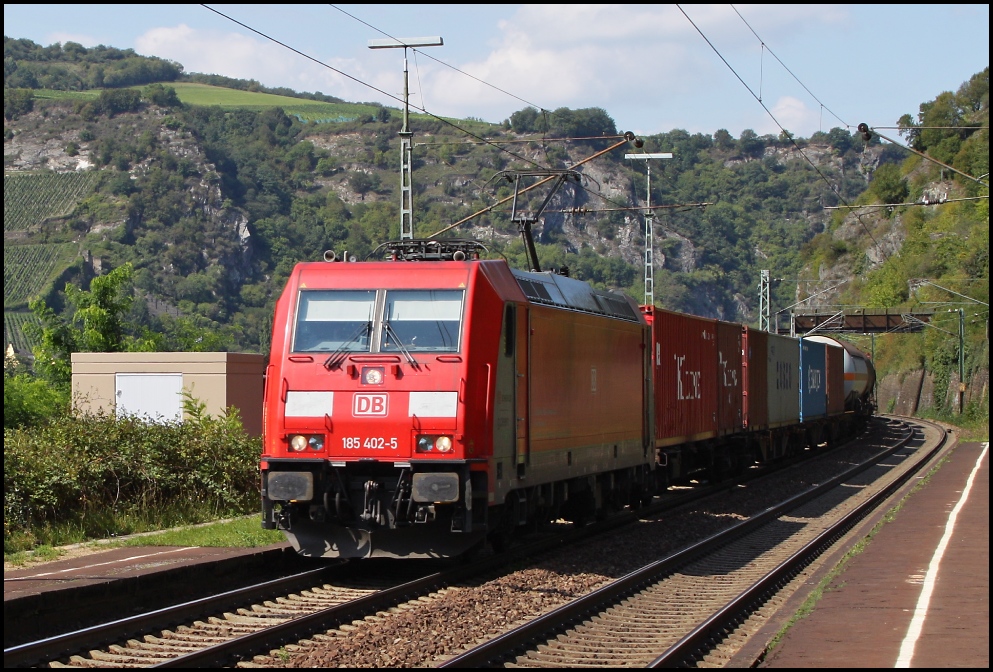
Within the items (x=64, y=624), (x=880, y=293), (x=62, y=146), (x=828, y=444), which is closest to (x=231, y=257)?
(x=62, y=146)

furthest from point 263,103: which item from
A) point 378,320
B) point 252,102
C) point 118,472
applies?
point 378,320

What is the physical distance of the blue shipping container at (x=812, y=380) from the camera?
118ft

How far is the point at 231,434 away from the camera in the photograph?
696 inches

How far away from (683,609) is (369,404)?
3677 mm

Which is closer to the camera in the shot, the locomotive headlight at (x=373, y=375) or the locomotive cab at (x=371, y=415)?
the locomotive cab at (x=371, y=415)

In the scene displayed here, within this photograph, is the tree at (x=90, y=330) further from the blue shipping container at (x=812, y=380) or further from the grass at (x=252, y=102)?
the grass at (x=252, y=102)

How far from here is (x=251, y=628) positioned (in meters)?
9.87

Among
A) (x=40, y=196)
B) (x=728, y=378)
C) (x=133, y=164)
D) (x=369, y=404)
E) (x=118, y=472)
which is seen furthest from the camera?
(x=133, y=164)

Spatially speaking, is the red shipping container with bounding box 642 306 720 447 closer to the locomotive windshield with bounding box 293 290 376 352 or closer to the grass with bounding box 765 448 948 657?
the grass with bounding box 765 448 948 657

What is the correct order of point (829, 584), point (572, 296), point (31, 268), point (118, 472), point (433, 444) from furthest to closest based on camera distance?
point (31, 268) < point (118, 472) < point (572, 296) < point (829, 584) < point (433, 444)

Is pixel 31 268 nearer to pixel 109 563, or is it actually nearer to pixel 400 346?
pixel 109 563

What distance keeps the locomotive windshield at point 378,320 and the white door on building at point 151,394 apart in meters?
8.24

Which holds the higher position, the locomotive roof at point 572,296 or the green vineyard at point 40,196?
the green vineyard at point 40,196

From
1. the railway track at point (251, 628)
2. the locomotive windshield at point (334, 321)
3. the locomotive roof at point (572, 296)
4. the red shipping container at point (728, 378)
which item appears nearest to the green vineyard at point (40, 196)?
the red shipping container at point (728, 378)
